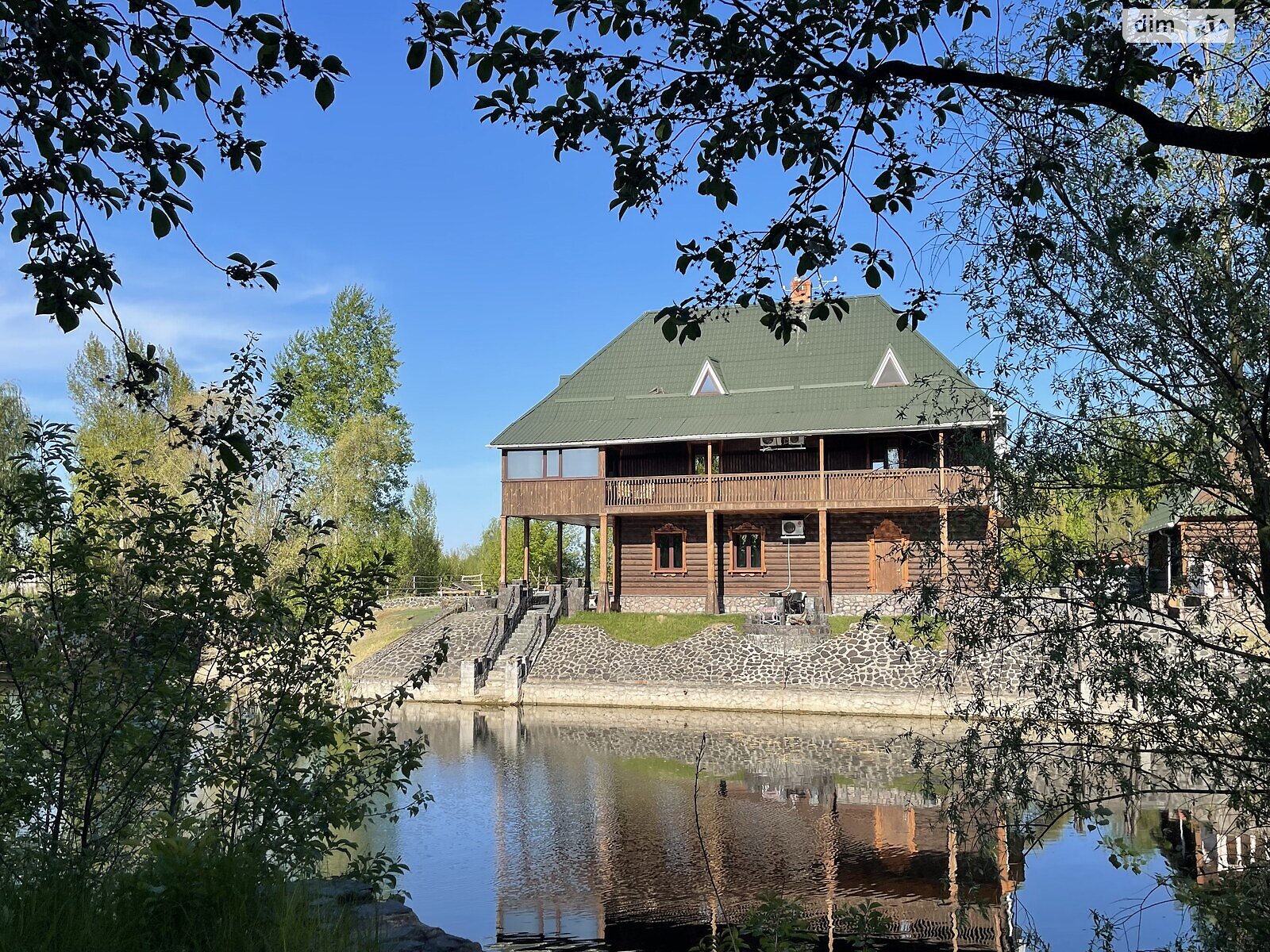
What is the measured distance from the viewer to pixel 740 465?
29844 mm

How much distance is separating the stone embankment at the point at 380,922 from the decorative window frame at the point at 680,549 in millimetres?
23403

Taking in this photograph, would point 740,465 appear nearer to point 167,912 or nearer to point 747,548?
point 747,548

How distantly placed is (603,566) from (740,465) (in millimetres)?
4996

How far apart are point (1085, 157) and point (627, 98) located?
3.55 m

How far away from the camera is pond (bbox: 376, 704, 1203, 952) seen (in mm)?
9164

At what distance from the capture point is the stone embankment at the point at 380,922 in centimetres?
596

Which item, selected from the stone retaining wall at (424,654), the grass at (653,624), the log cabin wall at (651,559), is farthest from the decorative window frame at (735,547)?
the stone retaining wall at (424,654)

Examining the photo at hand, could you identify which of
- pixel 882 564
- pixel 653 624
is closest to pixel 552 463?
pixel 653 624

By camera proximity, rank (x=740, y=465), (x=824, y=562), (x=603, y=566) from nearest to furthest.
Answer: (x=824, y=562) → (x=603, y=566) → (x=740, y=465)

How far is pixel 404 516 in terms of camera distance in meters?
40.8

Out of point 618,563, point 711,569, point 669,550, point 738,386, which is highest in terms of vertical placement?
point 738,386

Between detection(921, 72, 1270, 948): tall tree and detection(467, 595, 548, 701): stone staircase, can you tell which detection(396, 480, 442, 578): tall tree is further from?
detection(921, 72, 1270, 948): tall tree

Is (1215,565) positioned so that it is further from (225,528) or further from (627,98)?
(225,528)

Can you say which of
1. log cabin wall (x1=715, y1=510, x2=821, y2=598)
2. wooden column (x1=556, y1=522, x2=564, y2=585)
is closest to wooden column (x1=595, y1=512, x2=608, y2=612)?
wooden column (x1=556, y1=522, x2=564, y2=585)
